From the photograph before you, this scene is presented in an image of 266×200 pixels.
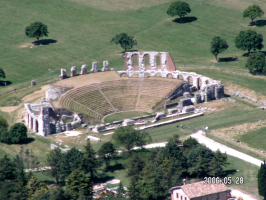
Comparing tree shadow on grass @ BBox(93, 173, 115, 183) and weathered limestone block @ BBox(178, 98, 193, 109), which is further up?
weathered limestone block @ BBox(178, 98, 193, 109)

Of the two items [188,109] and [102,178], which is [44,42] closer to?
[188,109]

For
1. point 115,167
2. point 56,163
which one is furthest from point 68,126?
point 56,163

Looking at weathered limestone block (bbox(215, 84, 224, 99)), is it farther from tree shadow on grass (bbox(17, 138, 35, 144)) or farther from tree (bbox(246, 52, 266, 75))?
tree shadow on grass (bbox(17, 138, 35, 144))

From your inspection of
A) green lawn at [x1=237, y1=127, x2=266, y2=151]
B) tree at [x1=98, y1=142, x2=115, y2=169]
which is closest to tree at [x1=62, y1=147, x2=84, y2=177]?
tree at [x1=98, y1=142, x2=115, y2=169]

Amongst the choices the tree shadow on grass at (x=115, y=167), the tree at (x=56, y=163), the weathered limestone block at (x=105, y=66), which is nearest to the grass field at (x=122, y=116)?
the weathered limestone block at (x=105, y=66)

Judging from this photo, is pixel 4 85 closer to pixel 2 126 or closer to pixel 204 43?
pixel 2 126

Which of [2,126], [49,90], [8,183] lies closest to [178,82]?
[49,90]
